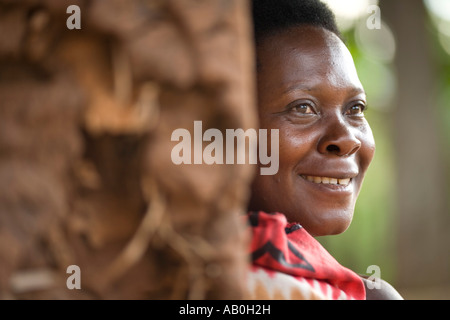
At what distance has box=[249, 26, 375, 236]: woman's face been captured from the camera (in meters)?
1.48

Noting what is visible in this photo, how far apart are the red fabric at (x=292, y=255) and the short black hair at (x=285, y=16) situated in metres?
0.71

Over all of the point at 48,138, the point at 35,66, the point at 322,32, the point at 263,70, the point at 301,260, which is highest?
the point at 322,32

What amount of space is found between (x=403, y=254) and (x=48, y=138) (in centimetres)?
534

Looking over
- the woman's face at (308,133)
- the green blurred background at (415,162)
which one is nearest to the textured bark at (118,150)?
the woman's face at (308,133)

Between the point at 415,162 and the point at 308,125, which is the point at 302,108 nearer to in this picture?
the point at 308,125

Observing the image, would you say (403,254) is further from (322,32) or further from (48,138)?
(48,138)

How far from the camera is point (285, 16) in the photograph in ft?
5.40

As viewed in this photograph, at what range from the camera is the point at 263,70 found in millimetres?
1545

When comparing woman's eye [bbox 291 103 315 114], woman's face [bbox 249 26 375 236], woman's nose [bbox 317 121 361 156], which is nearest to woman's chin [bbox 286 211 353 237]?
woman's face [bbox 249 26 375 236]

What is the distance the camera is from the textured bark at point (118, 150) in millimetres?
802

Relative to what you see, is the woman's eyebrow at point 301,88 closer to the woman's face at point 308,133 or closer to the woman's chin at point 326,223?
the woman's face at point 308,133

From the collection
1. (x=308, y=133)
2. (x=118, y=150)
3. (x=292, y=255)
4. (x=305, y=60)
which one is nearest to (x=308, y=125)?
(x=308, y=133)

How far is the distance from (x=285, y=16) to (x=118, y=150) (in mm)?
977
